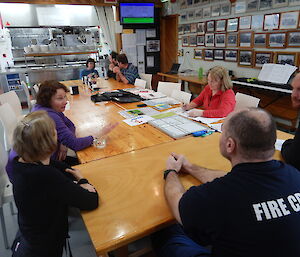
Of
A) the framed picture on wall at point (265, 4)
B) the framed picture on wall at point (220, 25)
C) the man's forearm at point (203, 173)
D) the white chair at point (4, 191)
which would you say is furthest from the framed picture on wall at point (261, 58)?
the white chair at point (4, 191)

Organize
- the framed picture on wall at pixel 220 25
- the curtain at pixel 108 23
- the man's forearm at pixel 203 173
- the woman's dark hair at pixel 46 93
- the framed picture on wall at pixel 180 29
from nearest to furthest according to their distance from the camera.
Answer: the man's forearm at pixel 203 173
the woman's dark hair at pixel 46 93
the framed picture on wall at pixel 220 25
the framed picture on wall at pixel 180 29
the curtain at pixel 108 23

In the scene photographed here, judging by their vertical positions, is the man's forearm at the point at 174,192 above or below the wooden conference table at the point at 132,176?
above

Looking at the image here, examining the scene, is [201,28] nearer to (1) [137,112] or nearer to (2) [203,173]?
(1) [137,112]

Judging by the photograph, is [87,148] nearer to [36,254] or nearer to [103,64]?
[36,254]

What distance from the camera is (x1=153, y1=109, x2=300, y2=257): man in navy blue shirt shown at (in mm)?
807

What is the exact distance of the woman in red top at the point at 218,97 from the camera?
247 cm

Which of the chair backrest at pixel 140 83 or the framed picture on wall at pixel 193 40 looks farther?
the framed picture on wall at pixel 193 40

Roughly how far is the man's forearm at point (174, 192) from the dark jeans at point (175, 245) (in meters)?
0.21

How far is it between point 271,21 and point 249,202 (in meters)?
4.17

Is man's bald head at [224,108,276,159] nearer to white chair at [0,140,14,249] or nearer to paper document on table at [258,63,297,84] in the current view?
white chair at [0,140,14,249]

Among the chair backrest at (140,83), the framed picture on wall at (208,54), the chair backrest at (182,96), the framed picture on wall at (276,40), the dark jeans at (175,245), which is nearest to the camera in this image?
the dark jeans at (175,245)

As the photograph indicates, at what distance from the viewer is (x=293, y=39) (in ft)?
12.6

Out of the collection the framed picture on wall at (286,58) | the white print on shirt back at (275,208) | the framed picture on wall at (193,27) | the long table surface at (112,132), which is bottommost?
the long table surface at (112,132)

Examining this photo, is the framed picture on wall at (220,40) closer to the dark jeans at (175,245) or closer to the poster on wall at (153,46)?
the poster on wall at (153,46)
